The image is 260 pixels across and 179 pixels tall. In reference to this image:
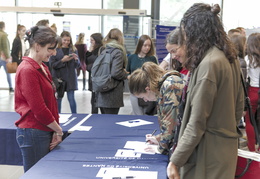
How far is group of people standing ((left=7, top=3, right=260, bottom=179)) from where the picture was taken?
1.42 metres

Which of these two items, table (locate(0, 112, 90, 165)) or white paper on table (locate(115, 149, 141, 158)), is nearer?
white paper on table (locate(115, 149, 141, 158))

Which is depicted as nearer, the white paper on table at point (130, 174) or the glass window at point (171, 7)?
the white paper on table at point (130, 174)

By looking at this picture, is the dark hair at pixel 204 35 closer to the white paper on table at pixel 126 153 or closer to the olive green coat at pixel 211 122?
the olive green coat at pixel 211 122

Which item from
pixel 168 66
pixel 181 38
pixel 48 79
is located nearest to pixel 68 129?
pixel 48 79

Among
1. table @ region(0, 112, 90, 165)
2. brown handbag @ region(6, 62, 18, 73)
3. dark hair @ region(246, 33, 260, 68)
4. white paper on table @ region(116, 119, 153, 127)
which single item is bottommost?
table @ region(0, 112, 90, 165)

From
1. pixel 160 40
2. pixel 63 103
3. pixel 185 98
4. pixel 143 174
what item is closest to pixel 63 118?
pixel 143 174

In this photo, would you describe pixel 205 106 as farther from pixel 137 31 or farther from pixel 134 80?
pixel 137 31

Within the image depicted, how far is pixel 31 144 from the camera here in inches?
88.7

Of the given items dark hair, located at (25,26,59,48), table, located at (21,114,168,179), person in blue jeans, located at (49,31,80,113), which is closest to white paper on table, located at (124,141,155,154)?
table, located at (21,114,168,179)

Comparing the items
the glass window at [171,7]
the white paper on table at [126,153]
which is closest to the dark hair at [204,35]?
the white paper on table at [126,153]

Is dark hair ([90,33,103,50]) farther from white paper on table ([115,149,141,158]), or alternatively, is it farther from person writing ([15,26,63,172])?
white paper on table ([115,149,141,158])

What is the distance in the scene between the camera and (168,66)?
4527 millimetres

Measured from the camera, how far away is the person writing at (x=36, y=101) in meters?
2.15

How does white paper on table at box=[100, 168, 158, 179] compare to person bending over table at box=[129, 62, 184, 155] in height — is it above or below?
below
